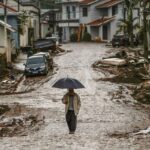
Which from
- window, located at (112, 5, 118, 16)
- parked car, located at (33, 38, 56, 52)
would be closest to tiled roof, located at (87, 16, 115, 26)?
window, located at (112, 5, 118, 16)

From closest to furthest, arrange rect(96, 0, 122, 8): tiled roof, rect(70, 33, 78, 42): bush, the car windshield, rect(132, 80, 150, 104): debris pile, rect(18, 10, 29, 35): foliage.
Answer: rect(132, 80, 150, 104): debris pile → the car windshield → rect(18, 10, 29, 35): foliage → rect(96, 0, 122, 8): tiled roof → rect(70, 33, 78, 42): bush

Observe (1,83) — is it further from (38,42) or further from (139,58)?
(38,42)

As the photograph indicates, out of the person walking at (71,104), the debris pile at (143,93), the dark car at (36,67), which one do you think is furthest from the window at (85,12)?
the person walking at (71,104)

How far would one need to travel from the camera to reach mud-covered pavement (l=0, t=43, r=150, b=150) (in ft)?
62.9

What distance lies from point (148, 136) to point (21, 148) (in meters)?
4.59

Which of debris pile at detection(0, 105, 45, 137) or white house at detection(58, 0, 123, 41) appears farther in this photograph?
white house at detection(58, 0, 123, 41)

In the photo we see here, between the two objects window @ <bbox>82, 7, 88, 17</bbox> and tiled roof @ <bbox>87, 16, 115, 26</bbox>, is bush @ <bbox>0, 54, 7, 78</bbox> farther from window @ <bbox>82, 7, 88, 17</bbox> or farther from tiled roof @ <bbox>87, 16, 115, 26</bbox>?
window @ <bbox>82, 7, 88, 17</bbox>

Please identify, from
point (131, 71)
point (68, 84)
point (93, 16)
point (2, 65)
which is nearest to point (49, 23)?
point (93, 16)

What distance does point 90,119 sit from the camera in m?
26.1

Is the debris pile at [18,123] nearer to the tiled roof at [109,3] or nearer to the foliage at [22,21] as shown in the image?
the foliage at [22,21]

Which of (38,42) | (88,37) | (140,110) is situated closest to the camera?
(140,110)

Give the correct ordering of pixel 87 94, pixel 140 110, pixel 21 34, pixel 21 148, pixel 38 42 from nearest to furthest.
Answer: pixel 21 148, pixel 140 110, pixel 87 94, pixel 38 42, pixel 21 34

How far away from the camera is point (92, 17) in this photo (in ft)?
319

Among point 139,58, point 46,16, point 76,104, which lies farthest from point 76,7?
point 76,104
